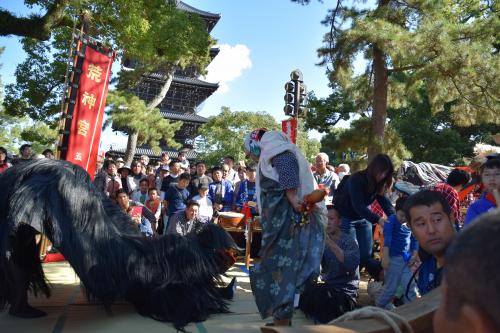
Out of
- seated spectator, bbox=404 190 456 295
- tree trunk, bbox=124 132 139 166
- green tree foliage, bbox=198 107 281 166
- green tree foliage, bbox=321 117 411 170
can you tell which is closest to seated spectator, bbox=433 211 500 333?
seated spectator, bbox=404 190 456 295

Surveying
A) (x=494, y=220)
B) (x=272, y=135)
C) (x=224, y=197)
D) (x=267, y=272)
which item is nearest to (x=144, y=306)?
(x=267, y=272)

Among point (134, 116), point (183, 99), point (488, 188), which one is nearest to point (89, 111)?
point (488, 188)

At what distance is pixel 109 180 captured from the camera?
762 centimetres

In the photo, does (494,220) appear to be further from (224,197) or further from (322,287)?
(224,197)

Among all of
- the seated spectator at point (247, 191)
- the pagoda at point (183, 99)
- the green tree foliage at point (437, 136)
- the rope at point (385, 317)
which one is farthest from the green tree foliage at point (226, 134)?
the rope at point (385, 317)

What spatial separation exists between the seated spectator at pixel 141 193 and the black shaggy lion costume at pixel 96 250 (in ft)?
11.8

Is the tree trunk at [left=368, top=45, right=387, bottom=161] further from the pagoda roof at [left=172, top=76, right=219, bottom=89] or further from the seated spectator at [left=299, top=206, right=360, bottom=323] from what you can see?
the pagoda roof at [left=172, top=76, right=219, bottom=89]

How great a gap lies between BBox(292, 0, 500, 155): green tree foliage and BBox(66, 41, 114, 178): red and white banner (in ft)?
15.6

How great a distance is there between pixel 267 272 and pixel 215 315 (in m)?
0.97

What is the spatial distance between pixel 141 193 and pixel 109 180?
56cm

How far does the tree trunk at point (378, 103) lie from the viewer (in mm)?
9625

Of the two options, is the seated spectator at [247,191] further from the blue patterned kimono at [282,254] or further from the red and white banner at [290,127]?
the blue patterned kimono at [282,254]

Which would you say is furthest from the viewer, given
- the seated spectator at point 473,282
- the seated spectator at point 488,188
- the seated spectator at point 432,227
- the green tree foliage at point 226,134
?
the green tree foliage at point 226,134

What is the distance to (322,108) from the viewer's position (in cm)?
1290
